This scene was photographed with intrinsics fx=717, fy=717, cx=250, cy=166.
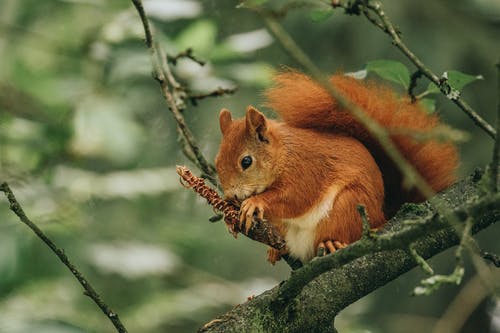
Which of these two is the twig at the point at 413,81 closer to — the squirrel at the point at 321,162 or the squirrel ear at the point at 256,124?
the squirrel at the point at 321,162

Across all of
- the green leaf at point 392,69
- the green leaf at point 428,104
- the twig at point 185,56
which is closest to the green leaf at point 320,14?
the green leaf at point 392,69

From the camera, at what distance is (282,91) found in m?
2.42

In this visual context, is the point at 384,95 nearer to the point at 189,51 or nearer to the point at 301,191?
the point at 301,191

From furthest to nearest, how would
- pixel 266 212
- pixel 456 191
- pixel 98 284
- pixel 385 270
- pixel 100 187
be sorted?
1. pixel 98 284
2. pixel 100 187
3. pixel 266 212
4. pixel 456 191
5. pixel 385 270

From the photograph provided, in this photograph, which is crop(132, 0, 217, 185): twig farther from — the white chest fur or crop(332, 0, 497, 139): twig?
crop(332, 0, 497, 139): twig

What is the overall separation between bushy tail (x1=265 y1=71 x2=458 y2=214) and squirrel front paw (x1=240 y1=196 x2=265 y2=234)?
40cm

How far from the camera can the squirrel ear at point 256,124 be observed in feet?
7.63

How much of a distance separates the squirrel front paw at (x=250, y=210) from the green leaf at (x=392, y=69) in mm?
498

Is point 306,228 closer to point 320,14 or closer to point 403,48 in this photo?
point 320,14

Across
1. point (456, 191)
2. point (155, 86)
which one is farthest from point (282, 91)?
point (155, 86)

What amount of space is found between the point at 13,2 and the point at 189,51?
3.47ft

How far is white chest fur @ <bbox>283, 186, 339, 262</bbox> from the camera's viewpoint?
2107 millimetres

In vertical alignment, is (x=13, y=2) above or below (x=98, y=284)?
above

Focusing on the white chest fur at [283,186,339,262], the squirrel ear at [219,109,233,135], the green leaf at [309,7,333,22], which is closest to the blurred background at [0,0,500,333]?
the green leaf at [309,7,333,22]
